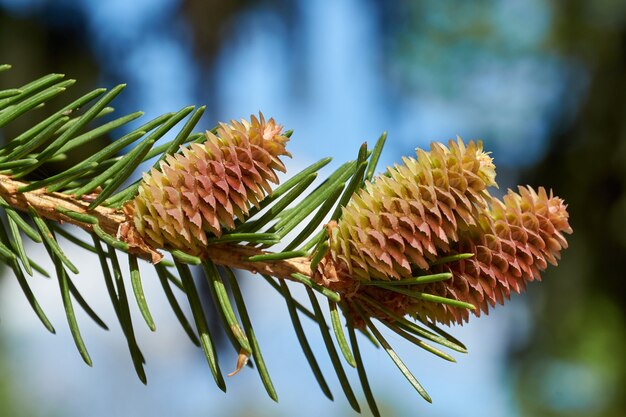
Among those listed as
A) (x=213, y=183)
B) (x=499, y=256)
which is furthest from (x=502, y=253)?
(x=213, y=183)

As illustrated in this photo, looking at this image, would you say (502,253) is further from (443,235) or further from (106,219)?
(106,219)

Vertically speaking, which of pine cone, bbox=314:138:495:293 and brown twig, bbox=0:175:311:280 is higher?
pine cone, bbox=314:138:495:293

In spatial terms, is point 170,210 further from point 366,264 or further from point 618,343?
point 618,343

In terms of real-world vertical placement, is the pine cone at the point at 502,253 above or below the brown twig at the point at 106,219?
above
